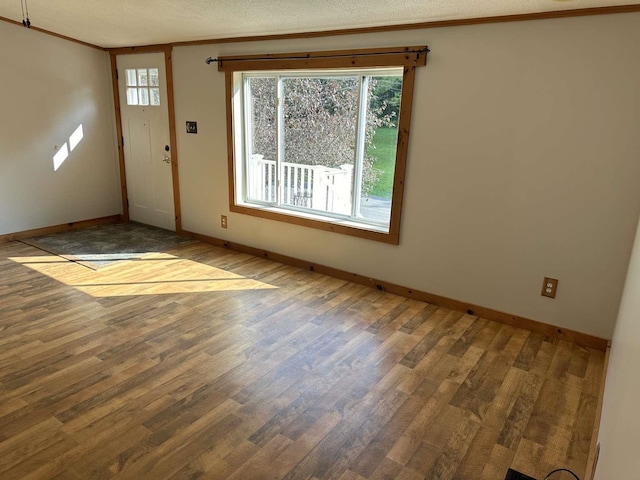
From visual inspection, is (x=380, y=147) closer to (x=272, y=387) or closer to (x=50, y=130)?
(x=272, y=387)

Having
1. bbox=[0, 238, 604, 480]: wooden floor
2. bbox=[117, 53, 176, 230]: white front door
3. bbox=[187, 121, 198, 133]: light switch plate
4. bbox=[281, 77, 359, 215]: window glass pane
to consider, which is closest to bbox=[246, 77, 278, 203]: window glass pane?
bbox=[281, 77, 359, 215]: window glass pane

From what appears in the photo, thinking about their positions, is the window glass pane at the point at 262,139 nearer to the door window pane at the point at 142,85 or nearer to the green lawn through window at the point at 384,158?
the green lawn through window at the point at 384,158

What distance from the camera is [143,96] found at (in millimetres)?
Answer: 5137

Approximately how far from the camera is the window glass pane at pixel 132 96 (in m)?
5.21

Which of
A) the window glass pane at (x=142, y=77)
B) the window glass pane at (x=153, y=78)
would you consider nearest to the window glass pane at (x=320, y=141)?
the window glass pane at (x=153, y=78)

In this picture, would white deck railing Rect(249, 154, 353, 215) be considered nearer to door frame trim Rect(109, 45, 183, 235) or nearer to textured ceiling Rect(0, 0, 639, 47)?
door frame trim Rect(109, 45, 183, 235)

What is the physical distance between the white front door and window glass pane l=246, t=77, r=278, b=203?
1130 millimetres

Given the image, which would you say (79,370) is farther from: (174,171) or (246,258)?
(174,171)

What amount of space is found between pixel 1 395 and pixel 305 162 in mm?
2918

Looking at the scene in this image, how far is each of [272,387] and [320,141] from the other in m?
2.42

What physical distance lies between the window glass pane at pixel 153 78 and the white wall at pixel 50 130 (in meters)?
0.77

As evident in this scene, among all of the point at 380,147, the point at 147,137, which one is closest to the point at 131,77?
the point at 147,137

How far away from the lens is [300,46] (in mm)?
3793

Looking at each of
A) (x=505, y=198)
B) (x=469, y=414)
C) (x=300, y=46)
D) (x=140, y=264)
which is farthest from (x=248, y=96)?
(x=469, y=414)
